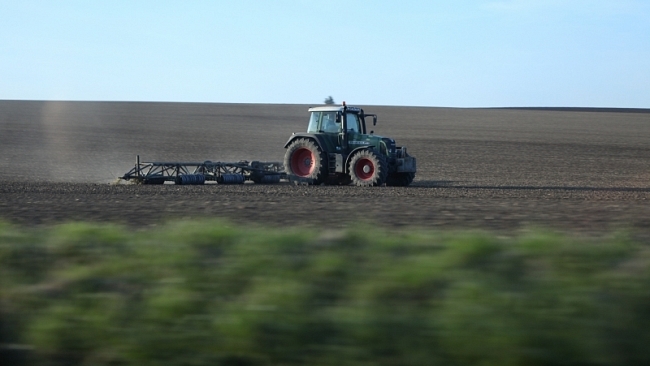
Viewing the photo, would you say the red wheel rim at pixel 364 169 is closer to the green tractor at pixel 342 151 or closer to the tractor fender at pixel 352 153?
the green tractor at pixel 342 151

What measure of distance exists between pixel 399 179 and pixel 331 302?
15909mm

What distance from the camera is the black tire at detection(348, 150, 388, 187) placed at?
63.1 feet

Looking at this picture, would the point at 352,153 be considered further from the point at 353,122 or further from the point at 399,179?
the point at 399,179

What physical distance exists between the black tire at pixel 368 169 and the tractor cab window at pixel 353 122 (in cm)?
104

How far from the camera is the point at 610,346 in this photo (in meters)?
4.40

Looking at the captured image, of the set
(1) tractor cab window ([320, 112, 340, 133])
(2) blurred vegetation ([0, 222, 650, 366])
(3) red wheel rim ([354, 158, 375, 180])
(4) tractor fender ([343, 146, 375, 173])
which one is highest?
(1) tractor cab window ([320, 112, 340, 133])

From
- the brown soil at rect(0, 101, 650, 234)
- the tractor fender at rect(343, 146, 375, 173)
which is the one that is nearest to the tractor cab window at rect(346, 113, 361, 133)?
the tractor fender at rect(343, 146, 375, 173)

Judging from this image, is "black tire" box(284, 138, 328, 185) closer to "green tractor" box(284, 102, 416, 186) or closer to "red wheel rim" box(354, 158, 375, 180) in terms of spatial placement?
"green tractor" box(284, 102, 416, 186)

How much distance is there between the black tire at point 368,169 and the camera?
63.1 feet

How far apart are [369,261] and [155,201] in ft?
28.3

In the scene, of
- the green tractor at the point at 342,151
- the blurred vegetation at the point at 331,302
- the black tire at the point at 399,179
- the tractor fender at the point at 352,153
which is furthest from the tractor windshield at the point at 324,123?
the blurred vegetation at the point at 331,302

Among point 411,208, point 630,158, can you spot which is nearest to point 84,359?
point 411,208

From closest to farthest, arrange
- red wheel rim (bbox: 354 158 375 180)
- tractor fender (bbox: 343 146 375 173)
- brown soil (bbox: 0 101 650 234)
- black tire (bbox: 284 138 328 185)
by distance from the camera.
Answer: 1. brown soil (bbox: 0 101 650 234)
2. red wheel rim (bbox: 354 158 375 180)
3. tractor fender (bbox: 343 146 375 173)
4. black tire (bbox: 284 138 328 185)

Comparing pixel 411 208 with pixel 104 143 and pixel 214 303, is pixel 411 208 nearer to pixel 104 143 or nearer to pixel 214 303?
pixel 214 303
